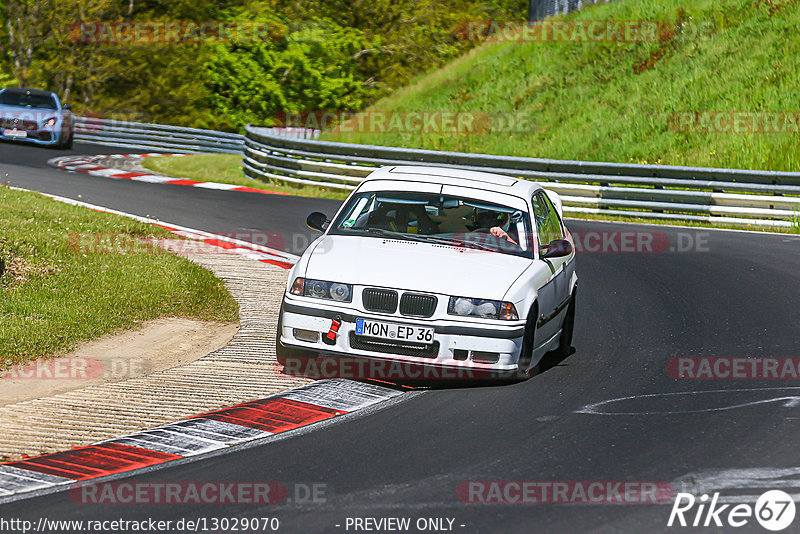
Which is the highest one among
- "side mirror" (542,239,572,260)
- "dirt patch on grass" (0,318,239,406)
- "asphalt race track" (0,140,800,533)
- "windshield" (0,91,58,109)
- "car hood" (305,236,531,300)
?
"windshield" (0,91,58,109)

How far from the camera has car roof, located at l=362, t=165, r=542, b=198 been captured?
978cm

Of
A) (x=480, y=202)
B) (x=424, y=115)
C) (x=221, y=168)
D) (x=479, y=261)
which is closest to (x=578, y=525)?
(x=479, y=261)

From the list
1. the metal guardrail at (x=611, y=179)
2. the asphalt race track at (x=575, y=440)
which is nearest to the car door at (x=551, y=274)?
the asphalt race track at (x=575, y=440)

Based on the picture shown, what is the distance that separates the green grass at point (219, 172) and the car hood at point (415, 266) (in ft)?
45.7

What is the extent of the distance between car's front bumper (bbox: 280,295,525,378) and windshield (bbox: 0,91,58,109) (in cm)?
2373

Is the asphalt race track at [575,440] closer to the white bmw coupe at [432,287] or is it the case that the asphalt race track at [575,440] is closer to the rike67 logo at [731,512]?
the rike67 logo at [731,512]

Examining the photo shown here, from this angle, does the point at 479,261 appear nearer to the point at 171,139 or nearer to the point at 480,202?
the point at 480,202

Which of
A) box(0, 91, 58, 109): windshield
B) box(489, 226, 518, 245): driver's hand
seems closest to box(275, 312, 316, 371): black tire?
box(489, 226, 518, 245): driver's hand

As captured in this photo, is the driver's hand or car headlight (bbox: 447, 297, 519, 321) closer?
car headlight (bbox: 447, 297, 519, 321)

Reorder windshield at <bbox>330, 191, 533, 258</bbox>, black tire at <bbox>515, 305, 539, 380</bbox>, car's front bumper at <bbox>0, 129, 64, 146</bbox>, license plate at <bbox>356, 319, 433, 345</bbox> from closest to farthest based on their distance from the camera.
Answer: license plate at <bbox>356, 319, 433, 345</bbox> → black tire at <bbox>515, 305, 539, 380</bbox> → windshield at <bbox>330, 191, 533, 258</bbox> → car's front bumper at <bbox>0, 129, 64, 146</bbox>

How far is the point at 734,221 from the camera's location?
19.9 metres

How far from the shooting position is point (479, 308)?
8.23m

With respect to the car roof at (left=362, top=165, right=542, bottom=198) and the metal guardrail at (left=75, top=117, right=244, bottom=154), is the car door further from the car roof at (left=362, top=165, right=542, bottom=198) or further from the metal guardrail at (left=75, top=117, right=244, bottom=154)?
the metal guardrail at (left=75, top=117, right=244, bottom=154)

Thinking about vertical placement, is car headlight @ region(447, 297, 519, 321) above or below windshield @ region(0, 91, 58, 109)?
below
